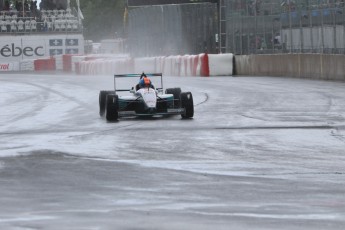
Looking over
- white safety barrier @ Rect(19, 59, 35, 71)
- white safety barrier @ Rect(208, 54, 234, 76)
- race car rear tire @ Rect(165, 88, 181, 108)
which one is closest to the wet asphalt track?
race car rear tire @ Rect(165, 88, 181, 108)

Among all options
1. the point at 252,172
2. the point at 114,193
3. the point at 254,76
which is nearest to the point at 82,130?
the point at 252,172

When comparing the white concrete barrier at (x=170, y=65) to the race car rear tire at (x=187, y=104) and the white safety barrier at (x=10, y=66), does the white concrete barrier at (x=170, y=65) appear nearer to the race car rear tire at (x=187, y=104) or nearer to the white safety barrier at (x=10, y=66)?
the white safety barrier at (x=10, y=66)

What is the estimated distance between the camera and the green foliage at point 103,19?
13050 centimetres

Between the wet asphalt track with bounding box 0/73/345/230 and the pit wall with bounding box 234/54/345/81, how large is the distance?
11435 mm

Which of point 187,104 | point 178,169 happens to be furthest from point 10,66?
point 178,169

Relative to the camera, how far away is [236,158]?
467 inches

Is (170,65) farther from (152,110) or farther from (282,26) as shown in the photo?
(152,110)

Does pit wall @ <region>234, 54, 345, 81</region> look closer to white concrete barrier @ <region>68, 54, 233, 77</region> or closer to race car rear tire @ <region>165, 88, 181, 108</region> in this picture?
white concrete barrier @ <region>68, 54, 233, 77</region>

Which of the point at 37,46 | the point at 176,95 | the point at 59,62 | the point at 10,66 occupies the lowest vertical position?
the point at 176,95

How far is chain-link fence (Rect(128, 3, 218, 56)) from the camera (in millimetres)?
53188

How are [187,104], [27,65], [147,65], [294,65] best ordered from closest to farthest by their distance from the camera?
[187,104] → [294,65] → [147,65] → [27,65]

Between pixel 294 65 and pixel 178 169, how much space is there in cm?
2729

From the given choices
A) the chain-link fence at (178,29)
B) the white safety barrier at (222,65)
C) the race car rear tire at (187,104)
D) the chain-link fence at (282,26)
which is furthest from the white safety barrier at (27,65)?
the race car rear tire at (187,104)

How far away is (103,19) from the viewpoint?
13100 cm
